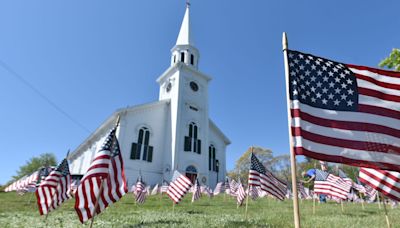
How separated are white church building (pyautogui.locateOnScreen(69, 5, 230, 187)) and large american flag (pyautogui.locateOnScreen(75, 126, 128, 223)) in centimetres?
1828

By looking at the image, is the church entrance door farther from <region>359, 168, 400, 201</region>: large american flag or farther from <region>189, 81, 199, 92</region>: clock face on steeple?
<region>359, 168, 400, 201</region>: large american flag

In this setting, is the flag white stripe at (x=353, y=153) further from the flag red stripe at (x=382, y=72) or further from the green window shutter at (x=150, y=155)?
the green window shutter at (x=150, y=155)

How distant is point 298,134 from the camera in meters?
3.08

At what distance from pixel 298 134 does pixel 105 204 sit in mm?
4053

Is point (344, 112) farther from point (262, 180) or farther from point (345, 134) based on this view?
point (262, 180)

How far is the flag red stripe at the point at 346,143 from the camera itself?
3.12 m

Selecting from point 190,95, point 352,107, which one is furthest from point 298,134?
point 190,95

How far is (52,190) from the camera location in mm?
6984

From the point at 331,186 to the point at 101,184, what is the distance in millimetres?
8197

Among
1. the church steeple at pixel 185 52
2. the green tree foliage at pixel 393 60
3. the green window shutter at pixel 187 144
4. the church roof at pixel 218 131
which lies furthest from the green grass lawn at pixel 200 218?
the church steeple at pixel 185 52

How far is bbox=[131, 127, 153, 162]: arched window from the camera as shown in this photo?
23859 mm

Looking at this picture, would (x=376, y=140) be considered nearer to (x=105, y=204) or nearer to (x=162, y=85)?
(x=105, y=204)

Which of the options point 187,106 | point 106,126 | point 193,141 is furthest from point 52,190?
point 106,126

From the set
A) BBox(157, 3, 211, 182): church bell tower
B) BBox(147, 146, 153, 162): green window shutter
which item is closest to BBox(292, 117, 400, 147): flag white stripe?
BBox(157, 3, 211, 182): church bell tower
